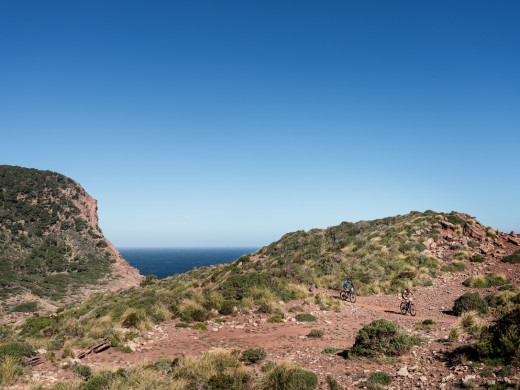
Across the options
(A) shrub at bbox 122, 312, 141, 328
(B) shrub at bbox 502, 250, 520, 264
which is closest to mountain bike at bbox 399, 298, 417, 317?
(B) shrub at bbox 502, 250, 520, 264

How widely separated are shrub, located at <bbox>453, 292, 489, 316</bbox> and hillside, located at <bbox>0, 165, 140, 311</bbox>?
5575cm

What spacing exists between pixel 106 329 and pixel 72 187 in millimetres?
92074

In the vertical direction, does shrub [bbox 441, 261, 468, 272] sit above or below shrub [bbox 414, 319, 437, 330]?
above

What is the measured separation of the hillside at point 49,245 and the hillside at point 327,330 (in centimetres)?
4104

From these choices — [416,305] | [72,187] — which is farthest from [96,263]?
[416,305]

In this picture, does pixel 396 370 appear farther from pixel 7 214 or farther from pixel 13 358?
pixel 7 214

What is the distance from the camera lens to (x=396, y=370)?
9273 mm

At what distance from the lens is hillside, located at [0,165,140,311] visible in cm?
5422

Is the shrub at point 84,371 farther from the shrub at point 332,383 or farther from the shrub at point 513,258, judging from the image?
the shrub at point 513,258

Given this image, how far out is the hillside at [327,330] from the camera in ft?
28.8

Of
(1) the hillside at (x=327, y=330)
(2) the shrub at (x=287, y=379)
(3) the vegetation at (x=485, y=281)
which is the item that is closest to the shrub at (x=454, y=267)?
(1) the hillside at (x=327, y=330)

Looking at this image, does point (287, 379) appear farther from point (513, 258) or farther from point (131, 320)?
point (513, 258)

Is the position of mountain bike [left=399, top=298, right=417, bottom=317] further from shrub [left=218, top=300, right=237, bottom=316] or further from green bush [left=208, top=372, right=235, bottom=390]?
green bush [left=208, top=372, right=235, bottom=390]

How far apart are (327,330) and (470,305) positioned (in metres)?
8.62
